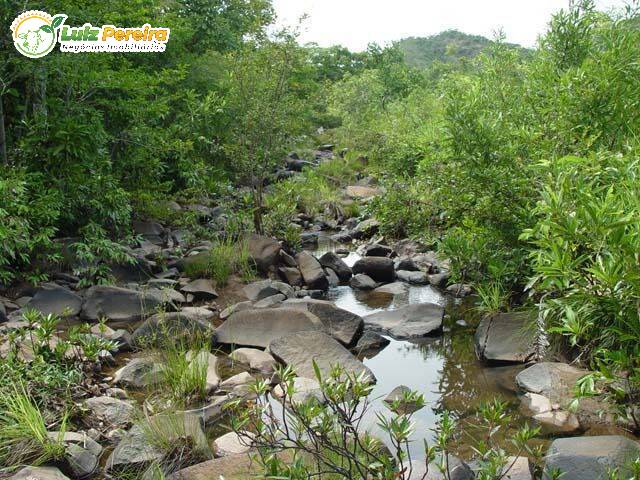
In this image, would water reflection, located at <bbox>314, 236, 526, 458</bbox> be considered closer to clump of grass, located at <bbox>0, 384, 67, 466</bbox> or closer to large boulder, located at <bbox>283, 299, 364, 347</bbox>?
large boulder, located at <bbox>283, 299, 364, 347</bbox>

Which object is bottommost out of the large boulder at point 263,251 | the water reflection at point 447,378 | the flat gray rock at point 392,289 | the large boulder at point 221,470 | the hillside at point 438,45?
the water reflection at point 447,378

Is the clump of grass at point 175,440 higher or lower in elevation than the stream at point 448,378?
higher

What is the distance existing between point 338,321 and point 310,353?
3.51ft

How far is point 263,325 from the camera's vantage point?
6363 mm

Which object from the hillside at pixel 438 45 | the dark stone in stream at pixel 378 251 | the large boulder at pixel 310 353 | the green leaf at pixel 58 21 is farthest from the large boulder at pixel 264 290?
the hillside at pixel 438 45

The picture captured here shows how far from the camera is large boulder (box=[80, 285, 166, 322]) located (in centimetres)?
674

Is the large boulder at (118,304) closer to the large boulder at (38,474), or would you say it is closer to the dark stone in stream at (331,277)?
the dark stone in stream at (331,277)

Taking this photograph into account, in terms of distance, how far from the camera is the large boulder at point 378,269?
9.23 m

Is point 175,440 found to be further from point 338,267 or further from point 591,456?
point 338,267

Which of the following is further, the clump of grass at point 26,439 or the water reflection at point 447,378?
the water reflection at point 447,378

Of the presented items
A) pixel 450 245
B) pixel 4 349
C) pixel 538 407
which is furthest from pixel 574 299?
pixel 4 349

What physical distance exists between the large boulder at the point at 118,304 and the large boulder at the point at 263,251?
205cm

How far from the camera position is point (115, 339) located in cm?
597

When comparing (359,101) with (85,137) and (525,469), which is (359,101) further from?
(525,469)
